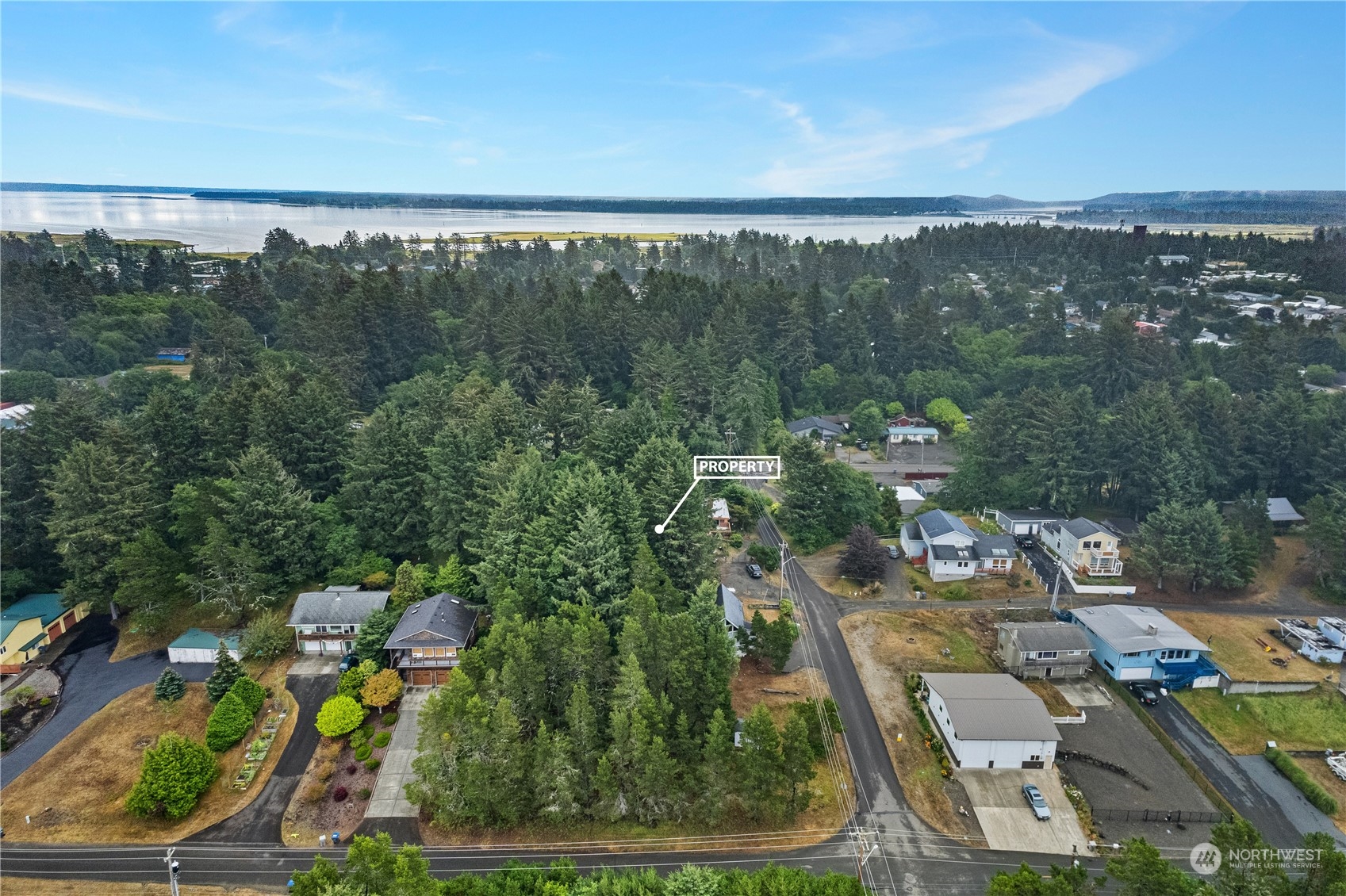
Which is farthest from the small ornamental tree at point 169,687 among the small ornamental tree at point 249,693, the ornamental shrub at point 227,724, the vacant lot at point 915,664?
the vacant lot at point 915,664

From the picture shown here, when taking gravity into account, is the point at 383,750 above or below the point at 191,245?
below

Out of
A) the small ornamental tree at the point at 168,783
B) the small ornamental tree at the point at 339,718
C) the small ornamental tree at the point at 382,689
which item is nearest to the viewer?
the small ornamental tree at the point at 168,783

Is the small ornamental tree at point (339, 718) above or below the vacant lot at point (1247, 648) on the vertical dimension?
above

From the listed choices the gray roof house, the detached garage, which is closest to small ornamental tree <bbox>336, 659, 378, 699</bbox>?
the detached garage

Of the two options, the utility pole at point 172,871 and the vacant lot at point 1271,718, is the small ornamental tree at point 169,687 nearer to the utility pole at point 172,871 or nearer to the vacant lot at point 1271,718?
the utility pole at point 172,871

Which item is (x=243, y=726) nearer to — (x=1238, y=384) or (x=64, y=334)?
(x=64, y=334)

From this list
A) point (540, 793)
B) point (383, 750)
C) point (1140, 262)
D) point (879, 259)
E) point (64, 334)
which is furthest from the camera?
point (879, 259)

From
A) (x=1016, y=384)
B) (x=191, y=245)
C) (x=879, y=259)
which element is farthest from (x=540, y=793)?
(x=191, y=245)
